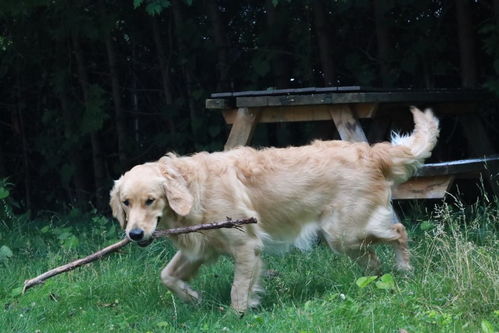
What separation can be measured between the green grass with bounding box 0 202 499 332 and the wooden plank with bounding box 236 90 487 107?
1138mm

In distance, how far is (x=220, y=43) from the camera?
370 inches

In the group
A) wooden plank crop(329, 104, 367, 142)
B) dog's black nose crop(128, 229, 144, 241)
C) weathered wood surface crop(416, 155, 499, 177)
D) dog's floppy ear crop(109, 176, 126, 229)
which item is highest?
wooden plank crop(329, 104, 367, 142)

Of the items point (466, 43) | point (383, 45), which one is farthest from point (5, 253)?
point (466, 43)

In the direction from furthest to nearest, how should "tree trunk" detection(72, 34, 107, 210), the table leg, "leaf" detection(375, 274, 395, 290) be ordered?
"tree trunk" detection(72, 34, 107, 210)
the table leg
"leaf" detection(375, 274, 395, 290)

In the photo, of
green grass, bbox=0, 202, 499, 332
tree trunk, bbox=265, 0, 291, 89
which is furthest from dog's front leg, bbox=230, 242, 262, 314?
tree trunk, bbox=265, 0, 291, 89

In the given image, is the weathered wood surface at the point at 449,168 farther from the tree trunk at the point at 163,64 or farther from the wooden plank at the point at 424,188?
the tree trunk at the point at 163,64

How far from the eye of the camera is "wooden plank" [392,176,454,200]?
260 inches

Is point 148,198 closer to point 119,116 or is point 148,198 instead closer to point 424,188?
point 424,188

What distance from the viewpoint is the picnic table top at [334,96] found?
652 cm

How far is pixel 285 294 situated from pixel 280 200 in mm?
687

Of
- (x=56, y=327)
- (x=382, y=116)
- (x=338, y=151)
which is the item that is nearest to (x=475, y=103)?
(x=382, y=116)

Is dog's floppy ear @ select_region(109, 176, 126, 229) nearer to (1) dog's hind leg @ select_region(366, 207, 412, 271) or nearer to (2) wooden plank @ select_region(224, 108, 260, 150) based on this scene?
(1) dog's hind leg @ select_region(366, 207, 412, 271)

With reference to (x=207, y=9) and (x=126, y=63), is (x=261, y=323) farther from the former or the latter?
(x=126, y=63)

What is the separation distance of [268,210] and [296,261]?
68cm
